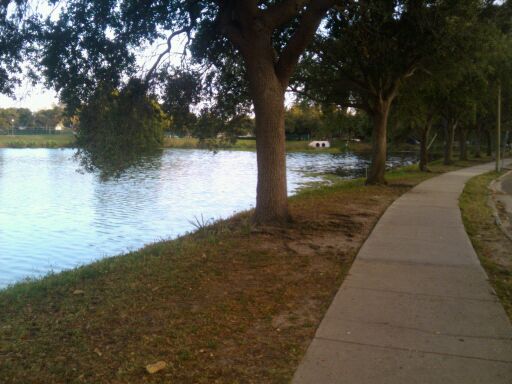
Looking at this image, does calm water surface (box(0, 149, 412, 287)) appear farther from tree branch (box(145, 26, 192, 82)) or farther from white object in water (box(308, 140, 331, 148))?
white object in water (box(308, 140, 331, 148))

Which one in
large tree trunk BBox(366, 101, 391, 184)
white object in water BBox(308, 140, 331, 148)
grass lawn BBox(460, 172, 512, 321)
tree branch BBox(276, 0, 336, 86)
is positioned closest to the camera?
grass lawn BBox(460, 172, 512, 321)

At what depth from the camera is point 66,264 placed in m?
11.4

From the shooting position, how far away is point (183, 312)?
18.0 ft

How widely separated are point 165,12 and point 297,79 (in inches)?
288

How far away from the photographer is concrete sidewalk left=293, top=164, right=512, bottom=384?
410cm

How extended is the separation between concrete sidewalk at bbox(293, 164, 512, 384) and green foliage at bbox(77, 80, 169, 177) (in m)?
5.09

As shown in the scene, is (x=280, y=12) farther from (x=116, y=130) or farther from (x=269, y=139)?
(x=116, y=130)

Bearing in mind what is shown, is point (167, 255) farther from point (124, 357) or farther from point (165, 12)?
point (165, 12)

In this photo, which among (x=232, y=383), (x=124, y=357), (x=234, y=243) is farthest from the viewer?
(x=234, y=243)

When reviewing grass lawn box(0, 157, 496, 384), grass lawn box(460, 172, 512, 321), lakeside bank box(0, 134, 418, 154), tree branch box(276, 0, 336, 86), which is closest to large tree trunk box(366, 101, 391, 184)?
grass lawn box(460, 172, 512, 321)

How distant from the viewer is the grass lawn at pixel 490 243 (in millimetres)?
6574

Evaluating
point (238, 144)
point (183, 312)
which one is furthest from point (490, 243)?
point (238, 144)

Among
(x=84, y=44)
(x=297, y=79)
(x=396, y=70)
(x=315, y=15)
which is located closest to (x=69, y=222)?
(x=84, y=44)

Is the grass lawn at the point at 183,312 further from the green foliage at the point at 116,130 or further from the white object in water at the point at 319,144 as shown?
the white object in water at the point at 319,144
